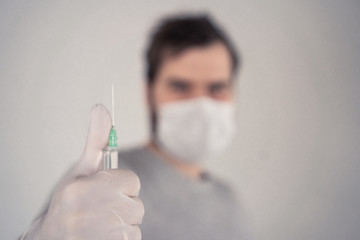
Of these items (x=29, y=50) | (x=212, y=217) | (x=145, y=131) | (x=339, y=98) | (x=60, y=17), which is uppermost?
(x=60, y=17)

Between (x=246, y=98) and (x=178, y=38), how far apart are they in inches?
15.2

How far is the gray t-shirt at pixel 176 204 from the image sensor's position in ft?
3.20

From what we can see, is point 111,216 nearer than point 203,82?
Yes

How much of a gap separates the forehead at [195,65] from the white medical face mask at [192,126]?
83mm

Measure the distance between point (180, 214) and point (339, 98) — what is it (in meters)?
0.81

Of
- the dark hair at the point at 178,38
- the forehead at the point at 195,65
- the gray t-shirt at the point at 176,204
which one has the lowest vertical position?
the gray t-shirt at the point at 176,204

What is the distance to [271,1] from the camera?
4.11ft

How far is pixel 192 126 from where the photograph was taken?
3.16ft

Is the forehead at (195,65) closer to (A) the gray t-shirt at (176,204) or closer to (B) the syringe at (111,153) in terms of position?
(A) the gray t-shirt at (176,204)

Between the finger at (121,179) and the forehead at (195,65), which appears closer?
the finger at (121,179)

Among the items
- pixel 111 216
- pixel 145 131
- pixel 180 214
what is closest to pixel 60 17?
pixel 145 131

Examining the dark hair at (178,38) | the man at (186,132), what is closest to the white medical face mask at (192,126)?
the man at (186,132)

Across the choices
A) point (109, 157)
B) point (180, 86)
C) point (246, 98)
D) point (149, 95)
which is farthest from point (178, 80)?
point (109, 157)

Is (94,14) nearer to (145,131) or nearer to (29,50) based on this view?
(29,50)
